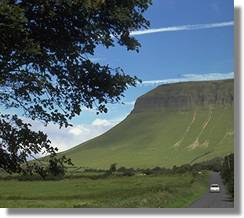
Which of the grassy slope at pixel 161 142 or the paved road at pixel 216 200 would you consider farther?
the grassy slope at pixel 161 142

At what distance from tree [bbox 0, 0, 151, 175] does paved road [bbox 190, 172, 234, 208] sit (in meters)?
1.33

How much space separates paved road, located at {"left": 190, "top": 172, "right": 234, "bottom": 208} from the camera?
5.32 meters

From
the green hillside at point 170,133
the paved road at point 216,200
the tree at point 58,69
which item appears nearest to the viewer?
the tree at point 58,69

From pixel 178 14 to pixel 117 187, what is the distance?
1927mm

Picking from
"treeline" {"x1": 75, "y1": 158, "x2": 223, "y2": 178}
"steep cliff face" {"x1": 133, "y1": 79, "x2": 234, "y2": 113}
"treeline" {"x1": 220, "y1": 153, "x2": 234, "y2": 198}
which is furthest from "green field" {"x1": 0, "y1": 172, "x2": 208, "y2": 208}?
"steep cliff face" {"x1": 133, "y1": 79, "x2": 234, "y2": 113}

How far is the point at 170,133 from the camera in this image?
580 centimetres

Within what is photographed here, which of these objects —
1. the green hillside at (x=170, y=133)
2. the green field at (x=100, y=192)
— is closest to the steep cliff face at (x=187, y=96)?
the green hillside at (x=170, y=133)

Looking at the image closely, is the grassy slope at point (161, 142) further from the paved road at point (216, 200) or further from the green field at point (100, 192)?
the paved road at point (216, 200)

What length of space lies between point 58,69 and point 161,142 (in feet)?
4.39

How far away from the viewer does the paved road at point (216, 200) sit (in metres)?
5.32

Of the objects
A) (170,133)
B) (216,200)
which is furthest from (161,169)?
(216,200)

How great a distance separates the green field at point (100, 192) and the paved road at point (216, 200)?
0.11m

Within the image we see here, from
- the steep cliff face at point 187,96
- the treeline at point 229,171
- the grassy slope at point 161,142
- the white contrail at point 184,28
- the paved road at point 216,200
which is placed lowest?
the paved road at point 216,200

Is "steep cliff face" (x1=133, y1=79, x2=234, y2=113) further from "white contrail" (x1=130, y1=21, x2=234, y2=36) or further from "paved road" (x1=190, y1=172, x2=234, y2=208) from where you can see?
"paved road" (x1=190, y1=172, x2=234, y2=208)
